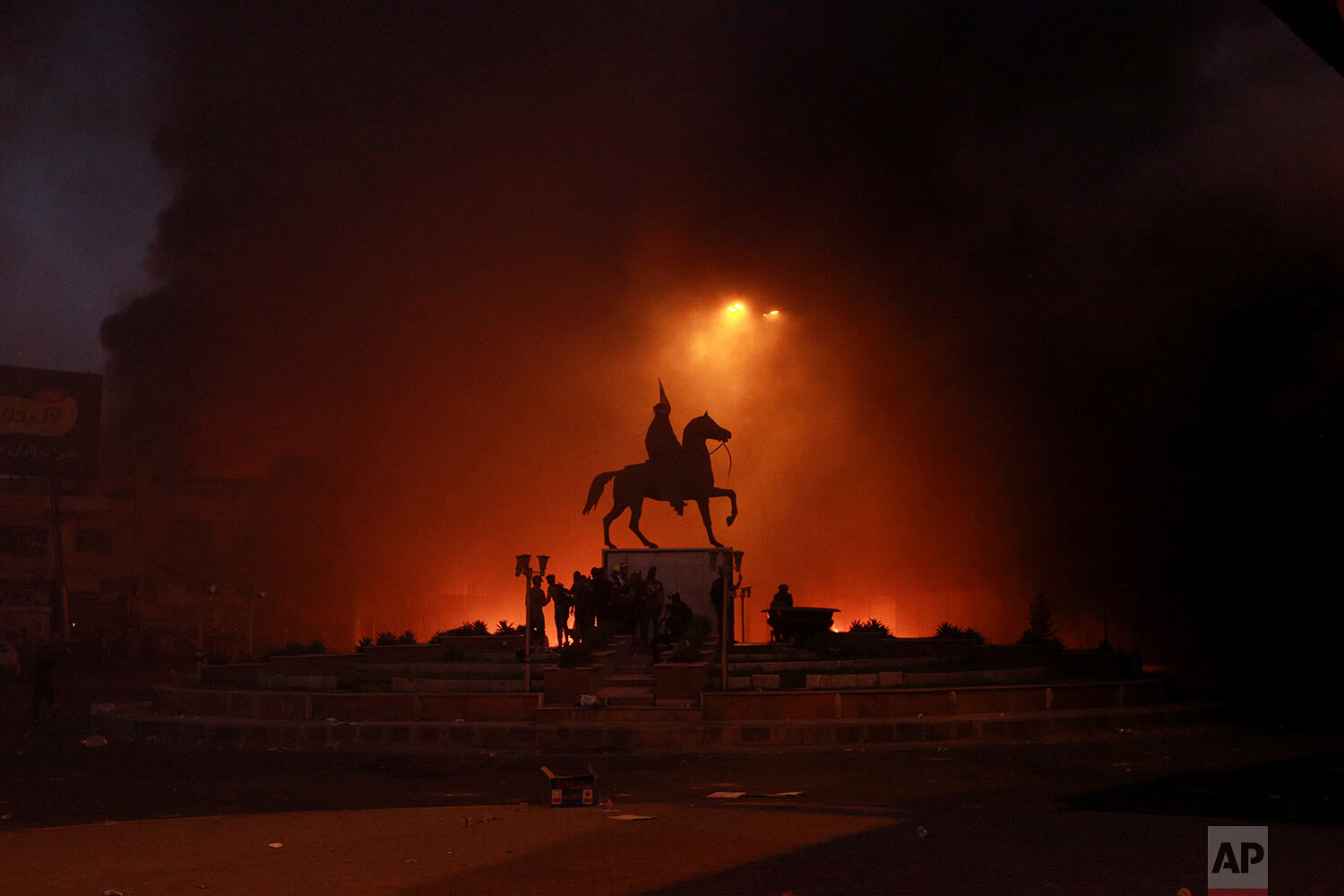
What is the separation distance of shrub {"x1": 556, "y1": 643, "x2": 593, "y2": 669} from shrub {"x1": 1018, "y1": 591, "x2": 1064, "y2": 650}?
42.1ft

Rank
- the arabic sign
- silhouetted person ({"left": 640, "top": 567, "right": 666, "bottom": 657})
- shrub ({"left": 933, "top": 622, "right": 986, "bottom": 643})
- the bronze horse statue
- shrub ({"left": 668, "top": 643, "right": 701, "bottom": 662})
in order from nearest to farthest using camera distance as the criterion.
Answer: shrub ({"left": 668, "top": 643, "right": 701, "bottom": 662})
silhouetted person ({"left": 640, "top": 567, "right": 666, "bottom": 657})
the bronze horse statue
shrub ({"left": 933, "top": 622, "right": 986, "bottom": 643})
the arabic sign

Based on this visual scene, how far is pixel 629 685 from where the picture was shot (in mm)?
22516

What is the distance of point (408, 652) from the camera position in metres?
30.4

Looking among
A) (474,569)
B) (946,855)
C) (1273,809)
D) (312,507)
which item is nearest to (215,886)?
(946,855)

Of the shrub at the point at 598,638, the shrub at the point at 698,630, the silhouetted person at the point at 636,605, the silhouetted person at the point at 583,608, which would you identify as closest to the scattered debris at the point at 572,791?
the shrub at the point at 698,630

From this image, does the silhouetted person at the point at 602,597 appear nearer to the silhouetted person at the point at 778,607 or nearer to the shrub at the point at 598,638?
the shrub at the point at 598,638

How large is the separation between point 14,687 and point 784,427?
29292 mm

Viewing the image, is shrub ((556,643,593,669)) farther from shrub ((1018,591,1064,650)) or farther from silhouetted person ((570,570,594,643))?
shrub ((1018,591,1064,650))

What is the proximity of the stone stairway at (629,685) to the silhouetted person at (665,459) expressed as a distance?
626 cm

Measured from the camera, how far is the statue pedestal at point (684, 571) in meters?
30.6

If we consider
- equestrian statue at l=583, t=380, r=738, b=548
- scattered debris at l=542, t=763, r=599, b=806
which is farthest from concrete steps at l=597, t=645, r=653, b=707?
scattered debris at l=542, t=763, r=599, b=806

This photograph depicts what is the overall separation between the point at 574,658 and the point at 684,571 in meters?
8.22

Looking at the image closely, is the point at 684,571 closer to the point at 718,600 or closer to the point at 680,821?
the point at 718,600

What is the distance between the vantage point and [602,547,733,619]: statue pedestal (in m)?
30.6
